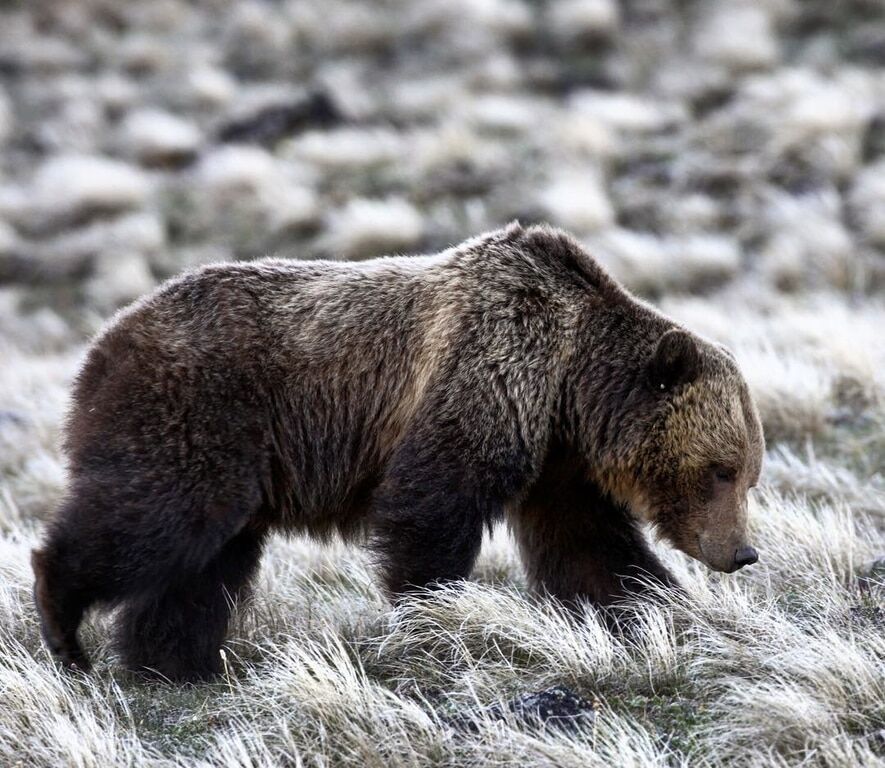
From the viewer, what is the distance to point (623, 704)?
14.5 feet

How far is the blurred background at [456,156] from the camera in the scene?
12125 mm

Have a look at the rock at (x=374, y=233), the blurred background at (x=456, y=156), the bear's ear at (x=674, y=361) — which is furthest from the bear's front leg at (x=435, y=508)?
the rock at (x=374, y=233)

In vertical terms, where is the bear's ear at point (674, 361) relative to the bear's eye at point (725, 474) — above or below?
above

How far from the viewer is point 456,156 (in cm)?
1584

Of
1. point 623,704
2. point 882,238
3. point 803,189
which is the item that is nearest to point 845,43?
point 803,189

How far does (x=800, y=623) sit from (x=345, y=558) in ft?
7.82

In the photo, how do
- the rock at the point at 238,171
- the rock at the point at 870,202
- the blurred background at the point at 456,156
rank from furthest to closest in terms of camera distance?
the rock at the point at 238,171
the rock at the point at 870,202
the blurred background at the point at 456,156

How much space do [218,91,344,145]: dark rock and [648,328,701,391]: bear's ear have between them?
42.5 ft

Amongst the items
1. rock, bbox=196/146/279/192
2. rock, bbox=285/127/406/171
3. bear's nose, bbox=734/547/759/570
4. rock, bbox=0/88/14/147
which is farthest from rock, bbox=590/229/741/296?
rock, bbox=0/88/14/147

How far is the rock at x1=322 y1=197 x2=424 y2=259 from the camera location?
13.6m

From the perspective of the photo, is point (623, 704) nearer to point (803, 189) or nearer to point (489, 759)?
point (489, 759)

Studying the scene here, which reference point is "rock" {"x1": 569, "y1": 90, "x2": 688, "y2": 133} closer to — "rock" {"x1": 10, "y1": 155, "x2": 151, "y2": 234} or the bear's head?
"rock" {"x1": 10, "y1": 155, "x2": 151, "y2": 234}

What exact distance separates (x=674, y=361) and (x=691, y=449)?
388mm

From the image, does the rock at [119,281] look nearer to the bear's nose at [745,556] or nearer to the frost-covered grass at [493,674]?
the frost-covered grass at [493,674]
